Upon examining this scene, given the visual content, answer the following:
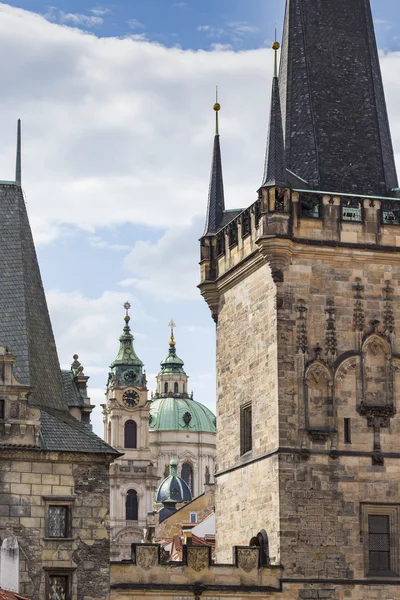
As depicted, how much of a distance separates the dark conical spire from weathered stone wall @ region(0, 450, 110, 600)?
34.0ft

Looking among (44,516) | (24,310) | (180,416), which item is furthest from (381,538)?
(180,416)

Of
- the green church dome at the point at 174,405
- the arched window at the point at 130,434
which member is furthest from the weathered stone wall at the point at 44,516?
the green church dome at the point at 174,405

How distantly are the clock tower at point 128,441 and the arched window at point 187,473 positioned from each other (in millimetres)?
11961

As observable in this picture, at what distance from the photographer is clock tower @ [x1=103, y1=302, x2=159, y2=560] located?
132 metres

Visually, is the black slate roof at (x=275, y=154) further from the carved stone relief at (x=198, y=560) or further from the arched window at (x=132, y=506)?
the arched window at (x=132, y=506)

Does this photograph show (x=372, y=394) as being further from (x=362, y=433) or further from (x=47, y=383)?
(x=47, y=383)

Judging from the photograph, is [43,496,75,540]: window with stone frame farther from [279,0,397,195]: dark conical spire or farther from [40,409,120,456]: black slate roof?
[279,0,397,195]: dark conical spire

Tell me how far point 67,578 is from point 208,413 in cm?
13123

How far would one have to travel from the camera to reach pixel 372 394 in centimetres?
3459

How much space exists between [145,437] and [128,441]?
1.71 m

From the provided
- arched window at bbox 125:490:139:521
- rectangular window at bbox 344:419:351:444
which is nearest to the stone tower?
rectangular window at bbox 344:419:351:444

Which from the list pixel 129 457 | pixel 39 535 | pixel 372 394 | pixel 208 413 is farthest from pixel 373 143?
pixel 208 413

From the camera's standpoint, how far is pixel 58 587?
30000 mm

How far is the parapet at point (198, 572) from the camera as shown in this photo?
106 feet
